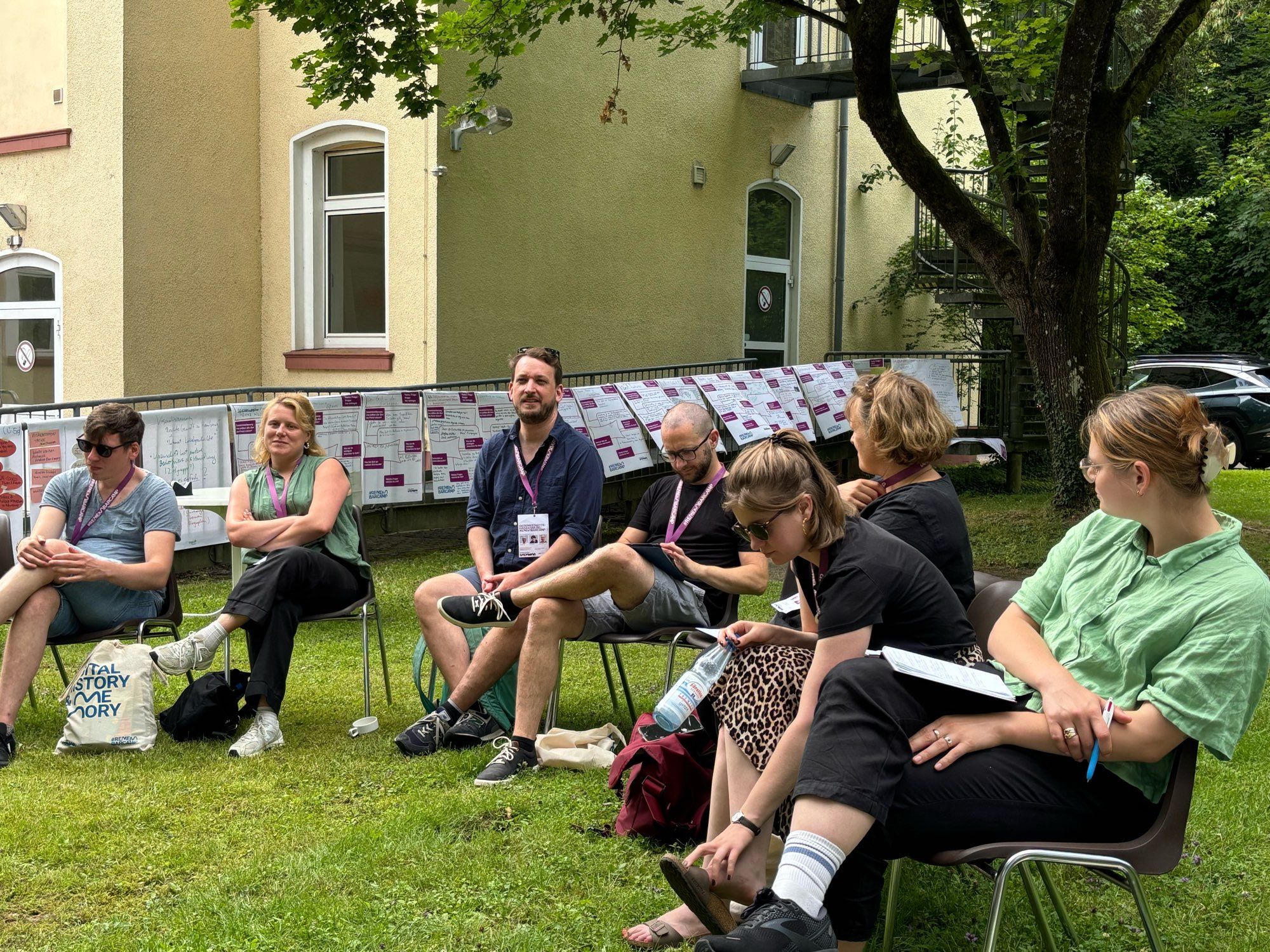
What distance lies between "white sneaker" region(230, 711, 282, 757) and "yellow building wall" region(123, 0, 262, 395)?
24.3ft

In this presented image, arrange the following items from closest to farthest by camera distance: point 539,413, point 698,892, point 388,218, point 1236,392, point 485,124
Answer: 1. point 698,892
2. point 539,413
3. point 485,124
4. point 388,218
5. point 1236,392

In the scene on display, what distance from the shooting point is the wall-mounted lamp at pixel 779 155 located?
15.7 metres

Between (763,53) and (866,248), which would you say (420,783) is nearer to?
(763,53)

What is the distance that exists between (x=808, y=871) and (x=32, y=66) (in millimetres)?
12387

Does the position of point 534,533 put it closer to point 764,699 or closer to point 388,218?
point 764,699

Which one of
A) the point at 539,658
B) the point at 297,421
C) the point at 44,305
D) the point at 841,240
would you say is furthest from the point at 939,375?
the point at 539,658

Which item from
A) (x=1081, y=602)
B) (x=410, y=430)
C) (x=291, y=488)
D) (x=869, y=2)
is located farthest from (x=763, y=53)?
(x=1081, y=602)

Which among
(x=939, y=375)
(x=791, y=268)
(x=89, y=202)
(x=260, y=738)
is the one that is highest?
(x=89, y=202)

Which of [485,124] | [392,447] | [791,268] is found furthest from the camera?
[791,268]

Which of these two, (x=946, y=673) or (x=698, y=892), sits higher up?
(x=946, y=673)

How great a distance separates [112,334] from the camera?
1174cm

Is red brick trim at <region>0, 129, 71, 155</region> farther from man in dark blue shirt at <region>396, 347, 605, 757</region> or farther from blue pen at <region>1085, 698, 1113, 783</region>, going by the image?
blue pen at <region>1085, 698, 1113, 783</region>

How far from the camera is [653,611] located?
5070 millimetres

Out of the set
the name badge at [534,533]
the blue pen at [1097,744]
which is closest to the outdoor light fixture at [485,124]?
the name badge at [534,533]
